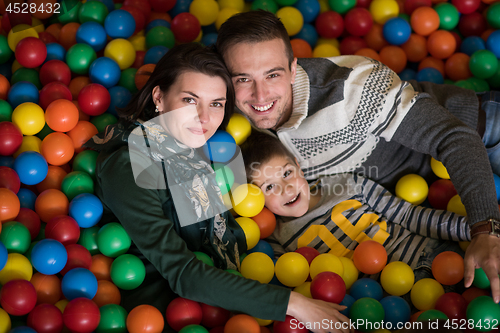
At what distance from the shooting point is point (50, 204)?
188cm

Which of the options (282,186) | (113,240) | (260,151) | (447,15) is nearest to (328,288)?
(282,186)

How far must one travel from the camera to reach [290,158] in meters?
2.23

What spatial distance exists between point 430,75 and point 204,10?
147 centimetres

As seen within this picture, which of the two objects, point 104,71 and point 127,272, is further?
point 104,71

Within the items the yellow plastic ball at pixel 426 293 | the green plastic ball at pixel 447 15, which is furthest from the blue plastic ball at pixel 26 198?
the green plastic ball at pixel 447 15

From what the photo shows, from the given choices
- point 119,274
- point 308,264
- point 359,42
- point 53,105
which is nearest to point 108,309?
point 119,274

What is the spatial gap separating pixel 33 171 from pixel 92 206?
306 mm

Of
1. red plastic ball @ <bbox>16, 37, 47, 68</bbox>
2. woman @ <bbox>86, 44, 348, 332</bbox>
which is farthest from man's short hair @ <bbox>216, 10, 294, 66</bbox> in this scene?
red plastic ball @ <bbox>16, 37, 47, 68</bbox>

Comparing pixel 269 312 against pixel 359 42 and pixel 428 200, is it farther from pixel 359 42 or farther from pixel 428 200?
pixel 359 42

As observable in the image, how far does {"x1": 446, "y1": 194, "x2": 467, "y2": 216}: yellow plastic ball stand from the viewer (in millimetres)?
2104

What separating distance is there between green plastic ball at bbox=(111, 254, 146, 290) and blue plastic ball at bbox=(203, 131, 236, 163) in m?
0.61

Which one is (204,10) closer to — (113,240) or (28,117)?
(28,117)

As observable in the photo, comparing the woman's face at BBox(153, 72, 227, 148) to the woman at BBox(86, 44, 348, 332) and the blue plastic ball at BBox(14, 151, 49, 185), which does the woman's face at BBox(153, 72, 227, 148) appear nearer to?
the woman at BBox(86, 44, 348, 332)

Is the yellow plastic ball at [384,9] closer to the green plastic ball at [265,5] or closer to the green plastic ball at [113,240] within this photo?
the green plastic ball at [265,5]
